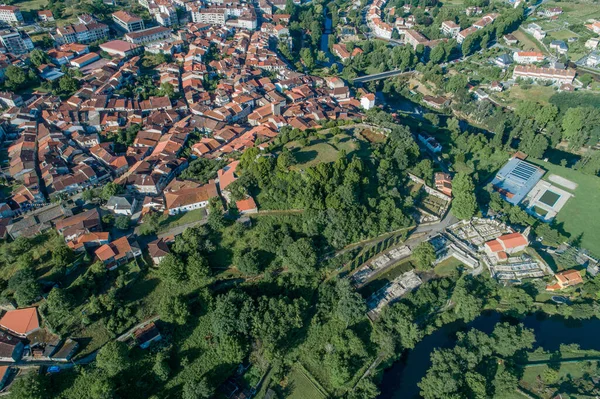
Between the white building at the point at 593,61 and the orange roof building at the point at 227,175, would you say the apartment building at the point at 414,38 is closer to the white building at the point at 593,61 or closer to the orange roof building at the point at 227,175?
the white building at the point at 593,61

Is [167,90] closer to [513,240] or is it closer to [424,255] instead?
[424,255]

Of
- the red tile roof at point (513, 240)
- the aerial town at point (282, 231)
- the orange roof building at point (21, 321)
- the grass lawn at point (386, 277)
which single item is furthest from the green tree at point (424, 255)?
the orange roof building at point (21, 321)

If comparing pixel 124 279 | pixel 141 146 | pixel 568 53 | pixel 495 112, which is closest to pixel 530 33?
pixel 568 53

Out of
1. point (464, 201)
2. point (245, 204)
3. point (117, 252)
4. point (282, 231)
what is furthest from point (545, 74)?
point (117, 252)

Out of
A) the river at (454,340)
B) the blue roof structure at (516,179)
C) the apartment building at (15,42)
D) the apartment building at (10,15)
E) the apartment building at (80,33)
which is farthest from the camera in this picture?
the apartment building at (10,15)

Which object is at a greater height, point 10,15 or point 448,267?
point 10,15

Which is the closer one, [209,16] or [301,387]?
[301,387]
